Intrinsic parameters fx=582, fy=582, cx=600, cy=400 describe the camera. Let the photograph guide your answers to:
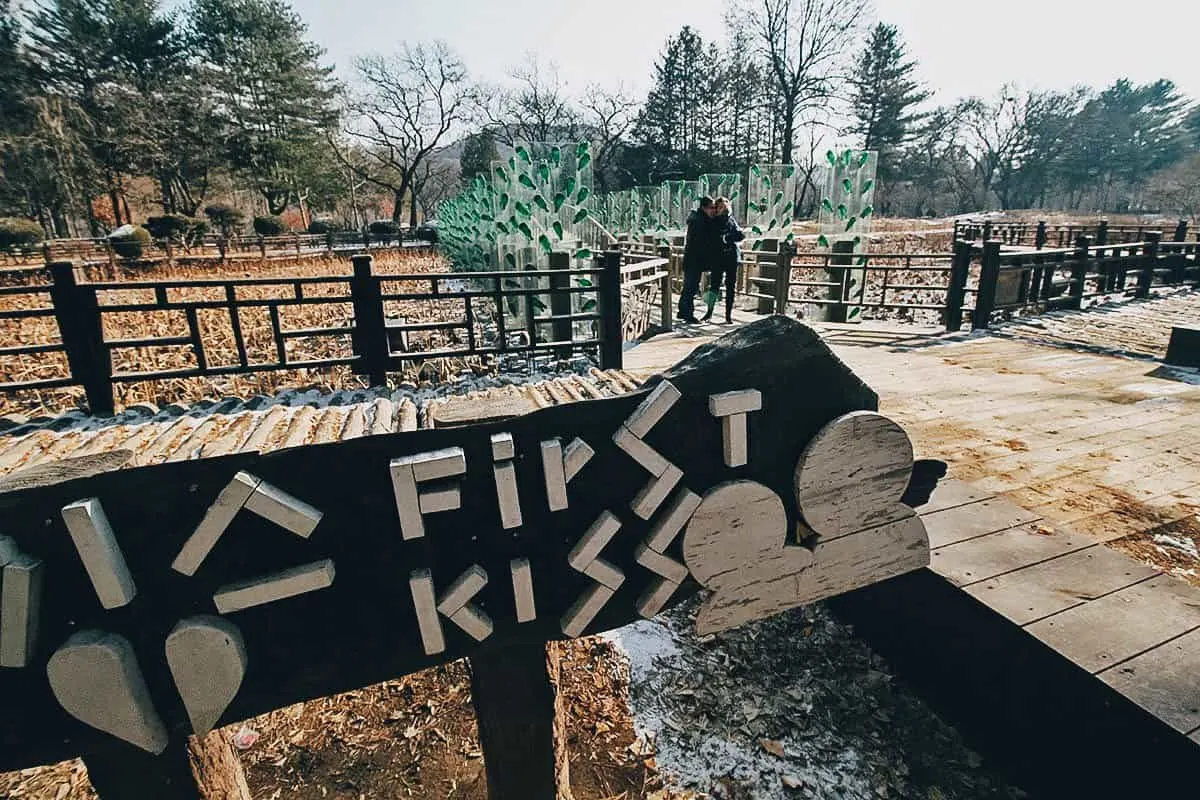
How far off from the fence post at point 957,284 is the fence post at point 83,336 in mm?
9042

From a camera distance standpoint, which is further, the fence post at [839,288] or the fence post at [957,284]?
the fence post at [839,288]

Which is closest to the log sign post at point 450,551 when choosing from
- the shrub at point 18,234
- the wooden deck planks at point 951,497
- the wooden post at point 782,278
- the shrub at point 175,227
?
the wooden deck planks at point 951,497

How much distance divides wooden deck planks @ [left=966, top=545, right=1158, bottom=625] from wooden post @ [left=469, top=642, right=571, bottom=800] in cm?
169

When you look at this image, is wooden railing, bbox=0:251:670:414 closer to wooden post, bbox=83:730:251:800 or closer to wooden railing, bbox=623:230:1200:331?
wooden railing, bbox=623:230:1200:331

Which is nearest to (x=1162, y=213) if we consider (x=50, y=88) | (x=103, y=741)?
(x=103, y=741)

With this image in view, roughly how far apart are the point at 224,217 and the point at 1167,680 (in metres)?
38.3

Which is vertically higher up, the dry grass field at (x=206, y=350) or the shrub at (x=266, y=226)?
the shrub at (x=266, y=226)

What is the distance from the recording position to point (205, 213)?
32344mm

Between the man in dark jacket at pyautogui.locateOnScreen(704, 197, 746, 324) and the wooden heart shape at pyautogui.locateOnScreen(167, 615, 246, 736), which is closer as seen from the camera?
the wooden heart shape at pyautogui.locateOnScreen(167, 615, 246, 736)

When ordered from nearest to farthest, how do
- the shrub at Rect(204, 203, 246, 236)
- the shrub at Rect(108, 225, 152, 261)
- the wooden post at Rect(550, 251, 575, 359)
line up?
the wooden post at Rect(550, 251, 575, 359), the shrub at Rect(108, 225, 152, 261), the shrub at Rect(204, 203, 246, 236)

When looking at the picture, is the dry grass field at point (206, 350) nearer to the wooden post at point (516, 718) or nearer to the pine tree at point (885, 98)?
the wooden post at point (516, 718)

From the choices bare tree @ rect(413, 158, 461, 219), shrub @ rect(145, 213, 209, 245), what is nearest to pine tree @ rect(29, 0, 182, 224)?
shrub @ rect(145, 213, 209, 245)

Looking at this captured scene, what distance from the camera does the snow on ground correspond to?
2.31 meters

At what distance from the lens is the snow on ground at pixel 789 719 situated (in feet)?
7.57
